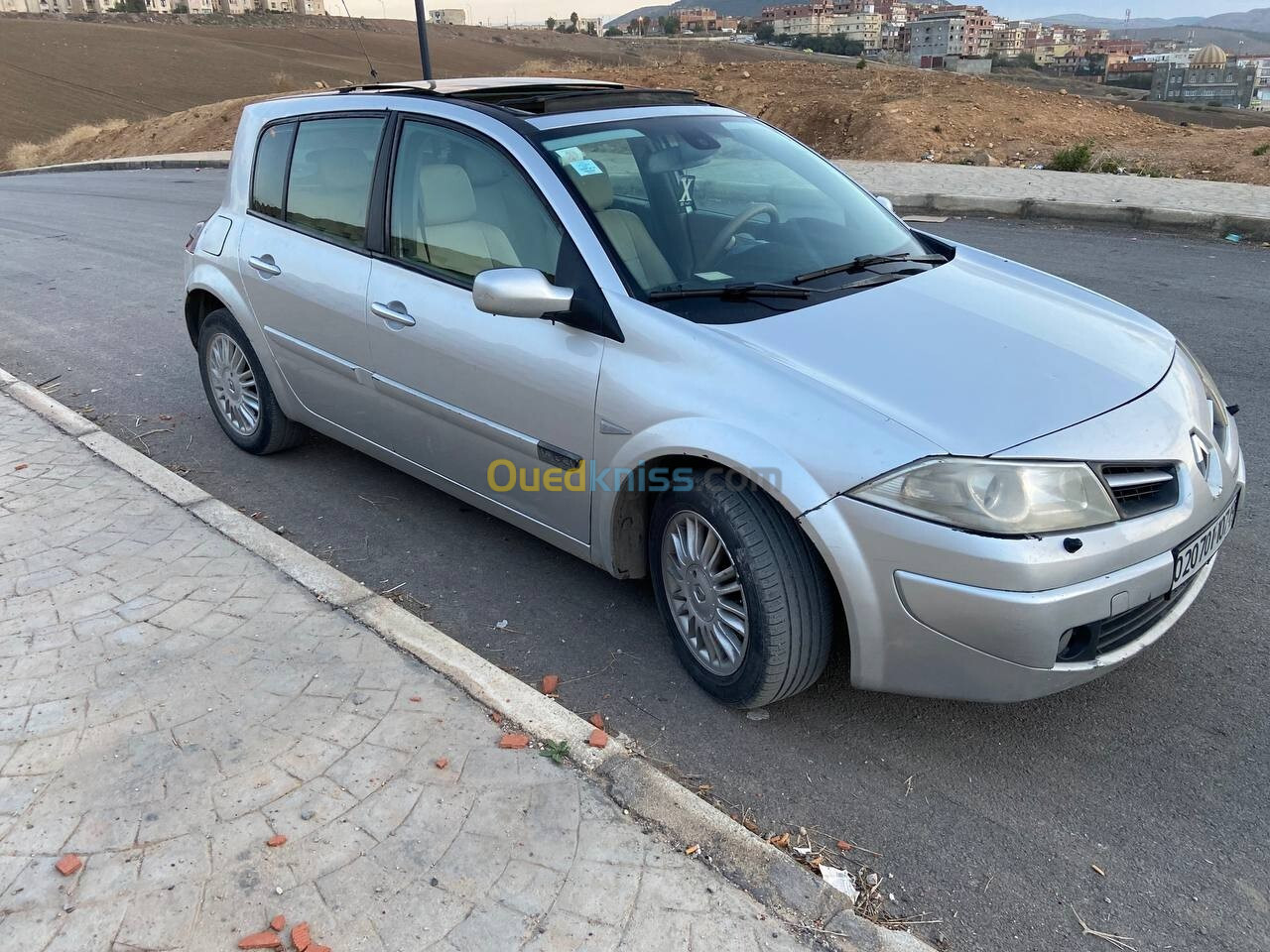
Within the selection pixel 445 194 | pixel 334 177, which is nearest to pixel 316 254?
pixel 334 177

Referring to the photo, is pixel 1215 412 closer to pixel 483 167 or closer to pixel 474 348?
pixel 474 348

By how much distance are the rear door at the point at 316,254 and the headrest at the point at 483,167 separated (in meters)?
0.61

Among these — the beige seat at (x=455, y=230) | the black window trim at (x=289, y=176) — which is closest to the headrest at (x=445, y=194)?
the beige seat at (x=455, y=230)

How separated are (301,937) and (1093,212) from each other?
10.7 m

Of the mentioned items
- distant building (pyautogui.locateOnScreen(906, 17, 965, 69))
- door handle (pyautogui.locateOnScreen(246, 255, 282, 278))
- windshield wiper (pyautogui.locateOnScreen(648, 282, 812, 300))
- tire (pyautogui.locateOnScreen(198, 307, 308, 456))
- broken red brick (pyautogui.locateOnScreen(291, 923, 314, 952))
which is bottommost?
broken red brick (pyautogui.locateOnScreen(291, 923, 314, 952))

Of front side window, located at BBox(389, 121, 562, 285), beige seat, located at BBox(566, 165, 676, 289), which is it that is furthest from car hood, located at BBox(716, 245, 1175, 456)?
front side window, located at BBox(389, 121, 562, 285)

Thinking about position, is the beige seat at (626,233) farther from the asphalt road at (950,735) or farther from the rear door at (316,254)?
the asphalt road at (950,735)

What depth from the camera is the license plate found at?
2.69 meters

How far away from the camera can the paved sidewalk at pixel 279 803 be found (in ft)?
7.45

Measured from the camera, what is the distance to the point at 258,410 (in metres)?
4.96

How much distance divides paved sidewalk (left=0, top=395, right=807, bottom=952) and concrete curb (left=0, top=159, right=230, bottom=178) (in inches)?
738

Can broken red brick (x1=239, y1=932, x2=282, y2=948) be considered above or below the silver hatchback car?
below

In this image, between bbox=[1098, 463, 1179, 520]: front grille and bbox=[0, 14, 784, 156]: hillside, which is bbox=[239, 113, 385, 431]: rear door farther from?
bbox=[0, 14, 784, 156]: hillside

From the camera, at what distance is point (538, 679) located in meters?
3.27
